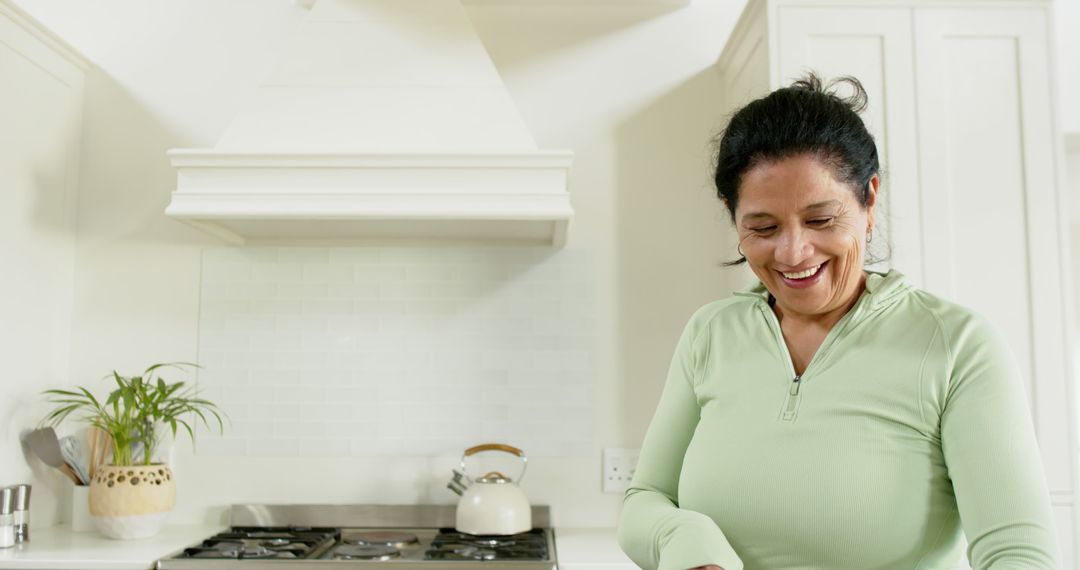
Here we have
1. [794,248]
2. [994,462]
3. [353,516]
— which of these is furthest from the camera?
[353,516]

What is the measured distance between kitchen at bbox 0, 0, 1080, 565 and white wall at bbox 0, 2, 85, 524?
0.02 m

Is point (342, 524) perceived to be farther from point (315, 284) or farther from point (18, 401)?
point (18, 401)

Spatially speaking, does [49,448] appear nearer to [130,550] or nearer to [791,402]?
[130,550]

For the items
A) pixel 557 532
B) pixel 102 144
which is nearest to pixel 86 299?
pixel 102 144

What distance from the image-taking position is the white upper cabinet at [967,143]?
1.98m

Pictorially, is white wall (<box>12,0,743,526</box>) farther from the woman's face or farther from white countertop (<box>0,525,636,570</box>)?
the woman's face

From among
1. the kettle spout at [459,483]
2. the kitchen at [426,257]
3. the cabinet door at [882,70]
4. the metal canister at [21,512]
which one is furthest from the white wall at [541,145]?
the cabinet door at [882,70]

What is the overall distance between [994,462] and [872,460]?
0.38 feet

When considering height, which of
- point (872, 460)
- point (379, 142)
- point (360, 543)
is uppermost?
point (379, 142)

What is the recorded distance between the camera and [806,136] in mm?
1047

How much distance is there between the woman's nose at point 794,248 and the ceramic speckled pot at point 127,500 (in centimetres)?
174

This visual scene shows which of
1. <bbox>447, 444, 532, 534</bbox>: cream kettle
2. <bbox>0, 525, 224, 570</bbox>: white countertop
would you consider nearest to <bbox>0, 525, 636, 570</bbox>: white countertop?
<bbox>0, 525, 224, 570</bbox>: white countertop

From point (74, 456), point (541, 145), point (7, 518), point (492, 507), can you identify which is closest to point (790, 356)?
point (492, 507)

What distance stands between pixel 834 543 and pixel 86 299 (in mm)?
2195
